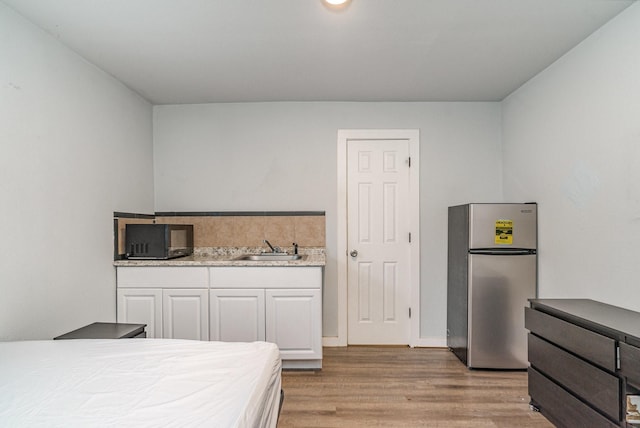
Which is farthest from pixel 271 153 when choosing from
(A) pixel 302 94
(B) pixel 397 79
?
(B) pixel 397 79

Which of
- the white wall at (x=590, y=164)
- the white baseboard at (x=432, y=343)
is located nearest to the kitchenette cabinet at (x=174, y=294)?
the white baseboard at (x=432, y=343)

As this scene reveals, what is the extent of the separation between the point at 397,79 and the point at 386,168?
92 cm

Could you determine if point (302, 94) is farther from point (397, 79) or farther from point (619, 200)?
point (619, 200)

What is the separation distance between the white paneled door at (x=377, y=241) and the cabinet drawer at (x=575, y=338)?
146 cm

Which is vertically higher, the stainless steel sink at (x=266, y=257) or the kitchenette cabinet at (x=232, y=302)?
the stainless steel sink at (x=266, y=257)

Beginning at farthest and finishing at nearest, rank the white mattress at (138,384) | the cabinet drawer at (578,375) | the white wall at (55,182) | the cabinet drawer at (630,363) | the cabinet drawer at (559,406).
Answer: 1. the white wall at (55,182)
2. the cabinet drawer at (559,406)
3. the cabinet drawer at (578,375)
4. the cabinet drawer at (630,363)
5. the white mattress at (138,384)

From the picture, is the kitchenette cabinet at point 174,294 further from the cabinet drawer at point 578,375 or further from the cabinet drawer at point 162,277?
the cabinet drawer at point 578,375

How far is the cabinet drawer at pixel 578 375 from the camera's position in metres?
1.70

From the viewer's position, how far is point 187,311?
2975mm

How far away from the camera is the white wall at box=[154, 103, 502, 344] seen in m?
3.62

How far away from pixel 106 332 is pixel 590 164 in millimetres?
3353

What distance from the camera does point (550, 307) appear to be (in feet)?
7.10

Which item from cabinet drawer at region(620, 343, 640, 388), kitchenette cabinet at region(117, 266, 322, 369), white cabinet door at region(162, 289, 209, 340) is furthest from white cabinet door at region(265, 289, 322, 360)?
cabinet drawer at region(620, 343, 640, 388)

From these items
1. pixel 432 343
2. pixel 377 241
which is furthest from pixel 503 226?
pixel 432 343
